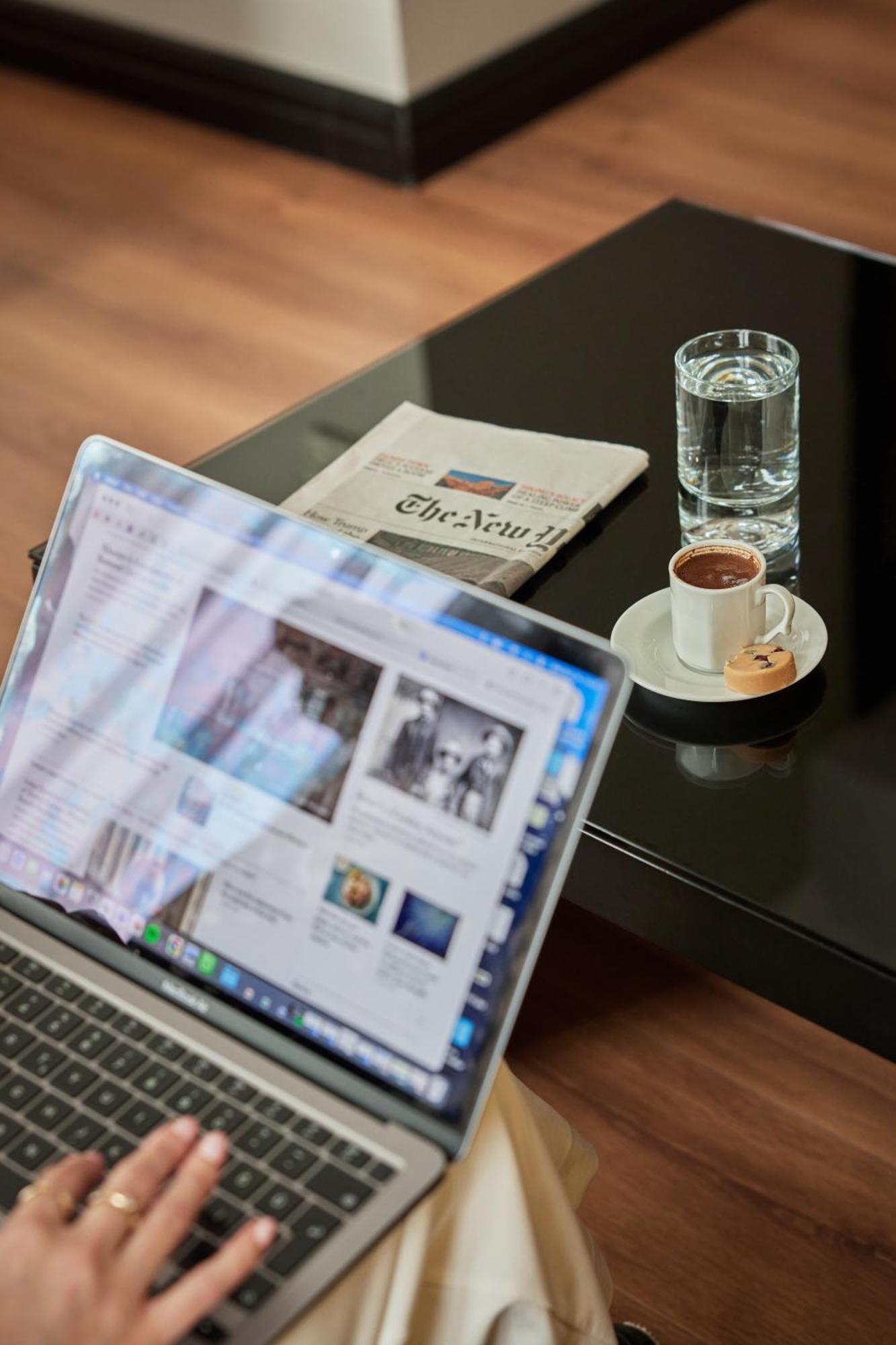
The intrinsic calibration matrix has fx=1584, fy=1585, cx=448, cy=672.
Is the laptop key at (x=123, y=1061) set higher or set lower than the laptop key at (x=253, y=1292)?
higher

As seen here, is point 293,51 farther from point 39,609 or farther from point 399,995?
point 399,995

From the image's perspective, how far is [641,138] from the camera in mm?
3111

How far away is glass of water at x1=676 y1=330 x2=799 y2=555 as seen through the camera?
A: 1.17 m

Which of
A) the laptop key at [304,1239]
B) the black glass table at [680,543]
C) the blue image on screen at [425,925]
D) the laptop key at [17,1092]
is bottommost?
the black glass table at [680,543]

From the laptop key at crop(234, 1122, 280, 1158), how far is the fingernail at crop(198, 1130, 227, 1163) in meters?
0.03

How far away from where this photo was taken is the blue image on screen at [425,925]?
746 mm

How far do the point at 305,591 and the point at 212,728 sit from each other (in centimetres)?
9

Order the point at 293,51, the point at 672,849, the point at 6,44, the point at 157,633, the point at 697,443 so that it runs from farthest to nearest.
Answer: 1. the point at 6,44
2. the point at 293,51
3. the point at 697,443
4. the point at 672,849
5. the point at 157,633

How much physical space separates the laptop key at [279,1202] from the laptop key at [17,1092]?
0.14 m

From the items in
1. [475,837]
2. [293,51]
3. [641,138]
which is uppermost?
[475,837]

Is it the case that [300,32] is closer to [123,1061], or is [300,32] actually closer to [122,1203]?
[123,1061]

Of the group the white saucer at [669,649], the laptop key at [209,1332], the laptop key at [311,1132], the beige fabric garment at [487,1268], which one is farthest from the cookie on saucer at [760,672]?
the laptop key at [209,1332]

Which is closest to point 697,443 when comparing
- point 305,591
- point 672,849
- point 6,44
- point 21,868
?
point 672,849

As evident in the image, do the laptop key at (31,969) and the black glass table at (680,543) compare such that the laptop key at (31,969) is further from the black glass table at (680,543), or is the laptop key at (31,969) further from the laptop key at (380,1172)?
the black glass table at (680,543)
